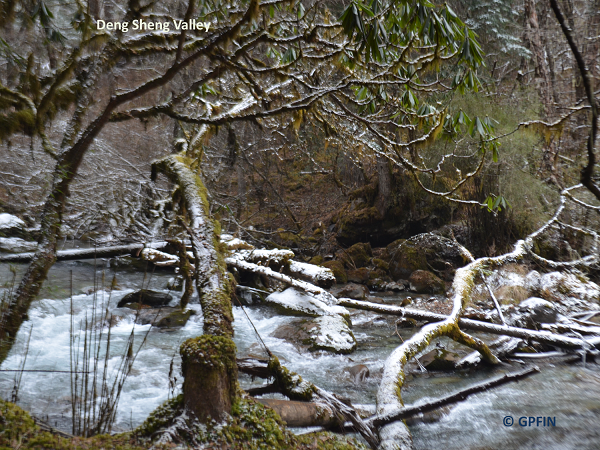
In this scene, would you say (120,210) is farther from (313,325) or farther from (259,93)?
(259,93)

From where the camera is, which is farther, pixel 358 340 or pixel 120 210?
pixel 120 210

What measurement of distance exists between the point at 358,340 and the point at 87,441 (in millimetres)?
4588

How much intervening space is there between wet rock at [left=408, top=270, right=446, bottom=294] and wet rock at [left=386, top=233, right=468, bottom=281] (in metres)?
0.61

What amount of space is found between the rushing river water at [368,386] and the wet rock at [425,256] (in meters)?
4.07

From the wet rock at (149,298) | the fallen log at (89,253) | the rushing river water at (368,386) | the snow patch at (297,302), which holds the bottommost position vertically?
the rushing river water at (368,386)

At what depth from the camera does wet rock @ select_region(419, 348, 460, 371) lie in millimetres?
4445

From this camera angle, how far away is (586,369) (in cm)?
410

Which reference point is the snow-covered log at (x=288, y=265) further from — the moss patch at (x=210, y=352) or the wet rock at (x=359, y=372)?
the moss patch at (x=210, y=352)

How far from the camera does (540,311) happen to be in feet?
17.0

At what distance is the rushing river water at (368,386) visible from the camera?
3045mm

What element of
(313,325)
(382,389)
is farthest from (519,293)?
(382,389)

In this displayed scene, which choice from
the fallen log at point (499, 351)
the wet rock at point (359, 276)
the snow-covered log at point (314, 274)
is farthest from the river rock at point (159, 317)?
the wet rock at point (359, 276)

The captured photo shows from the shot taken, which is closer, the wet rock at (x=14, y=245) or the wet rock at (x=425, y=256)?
the wet rock at (x=14, y=245)

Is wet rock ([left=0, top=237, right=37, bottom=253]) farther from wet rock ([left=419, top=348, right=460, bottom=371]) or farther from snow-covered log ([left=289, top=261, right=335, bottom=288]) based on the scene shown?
wet rock ([left=419, top=348, right=460, bottom=371])
